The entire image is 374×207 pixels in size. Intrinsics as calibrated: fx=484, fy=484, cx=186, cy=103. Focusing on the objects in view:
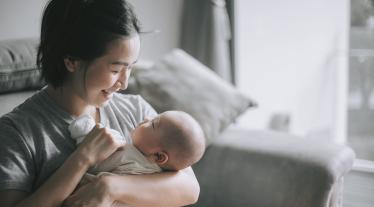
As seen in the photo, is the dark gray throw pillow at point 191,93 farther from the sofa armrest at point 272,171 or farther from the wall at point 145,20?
the wall at point 145,20

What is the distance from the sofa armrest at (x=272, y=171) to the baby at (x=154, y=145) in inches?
19.4

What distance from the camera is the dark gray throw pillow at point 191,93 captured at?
1952 mm

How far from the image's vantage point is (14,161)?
1192 mm

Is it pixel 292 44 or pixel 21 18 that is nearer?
pixel 21 18

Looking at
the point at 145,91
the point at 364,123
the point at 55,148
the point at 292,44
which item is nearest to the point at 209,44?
the point at 292,44

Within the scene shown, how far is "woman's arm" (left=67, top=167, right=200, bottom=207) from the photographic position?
4.09ft

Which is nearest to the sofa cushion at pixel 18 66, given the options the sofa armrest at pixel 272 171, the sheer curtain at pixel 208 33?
the sofa armrest at pixel 272 171

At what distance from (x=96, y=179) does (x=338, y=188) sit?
975mm

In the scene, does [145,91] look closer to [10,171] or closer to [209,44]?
[10,171]

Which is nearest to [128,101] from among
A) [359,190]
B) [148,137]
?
[148,137]

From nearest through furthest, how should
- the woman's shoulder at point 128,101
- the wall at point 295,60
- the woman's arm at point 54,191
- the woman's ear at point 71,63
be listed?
the woman's arm at point 54,191, the woman's ear at point 71,63, the woman's shoulder at point 128,101, the wall at point 295,60

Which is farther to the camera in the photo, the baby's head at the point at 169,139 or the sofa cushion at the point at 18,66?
the sofa cushion at the point at 18,66

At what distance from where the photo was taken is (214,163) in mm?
1906

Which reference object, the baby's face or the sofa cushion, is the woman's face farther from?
the sofa cushion
